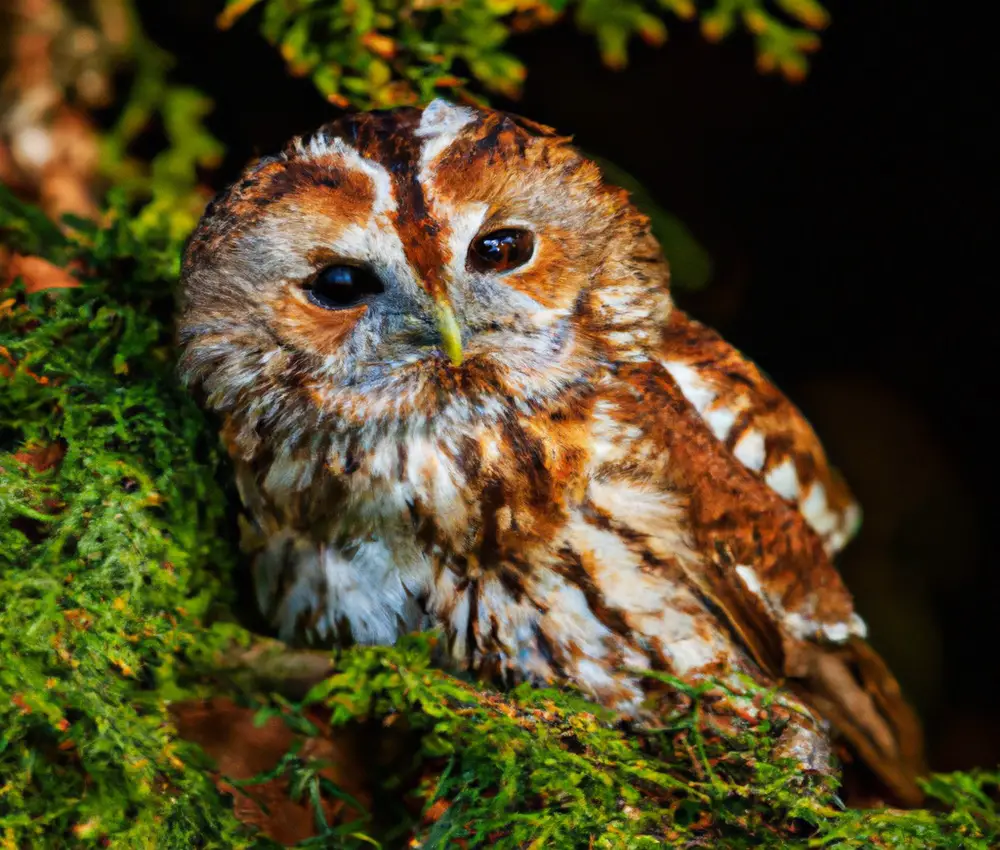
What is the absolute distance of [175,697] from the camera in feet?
3.77

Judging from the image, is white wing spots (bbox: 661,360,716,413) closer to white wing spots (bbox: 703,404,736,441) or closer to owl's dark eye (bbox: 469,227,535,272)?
white wing spots (bbox: 703,404,736,441)

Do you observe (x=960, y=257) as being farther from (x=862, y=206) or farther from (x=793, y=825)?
(x=793, y=825)

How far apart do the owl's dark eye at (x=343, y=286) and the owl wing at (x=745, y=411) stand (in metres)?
0.51

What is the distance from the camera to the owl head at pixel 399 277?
3.54 ft

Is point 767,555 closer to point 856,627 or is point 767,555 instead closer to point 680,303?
point 856,627

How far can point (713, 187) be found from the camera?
2.36 metres

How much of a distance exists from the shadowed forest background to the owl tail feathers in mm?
72

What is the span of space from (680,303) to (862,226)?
576mm

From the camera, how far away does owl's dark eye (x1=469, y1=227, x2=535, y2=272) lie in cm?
113

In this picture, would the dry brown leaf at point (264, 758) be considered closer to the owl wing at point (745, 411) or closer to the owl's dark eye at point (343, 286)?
the owl's dark eye at point (343, 286)

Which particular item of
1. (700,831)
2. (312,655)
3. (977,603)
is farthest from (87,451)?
(977,603)

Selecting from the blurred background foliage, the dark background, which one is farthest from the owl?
the dark background

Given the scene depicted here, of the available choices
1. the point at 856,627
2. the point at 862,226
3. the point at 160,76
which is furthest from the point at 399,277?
the point at 862,226

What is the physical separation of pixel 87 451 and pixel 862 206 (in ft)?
6.50
